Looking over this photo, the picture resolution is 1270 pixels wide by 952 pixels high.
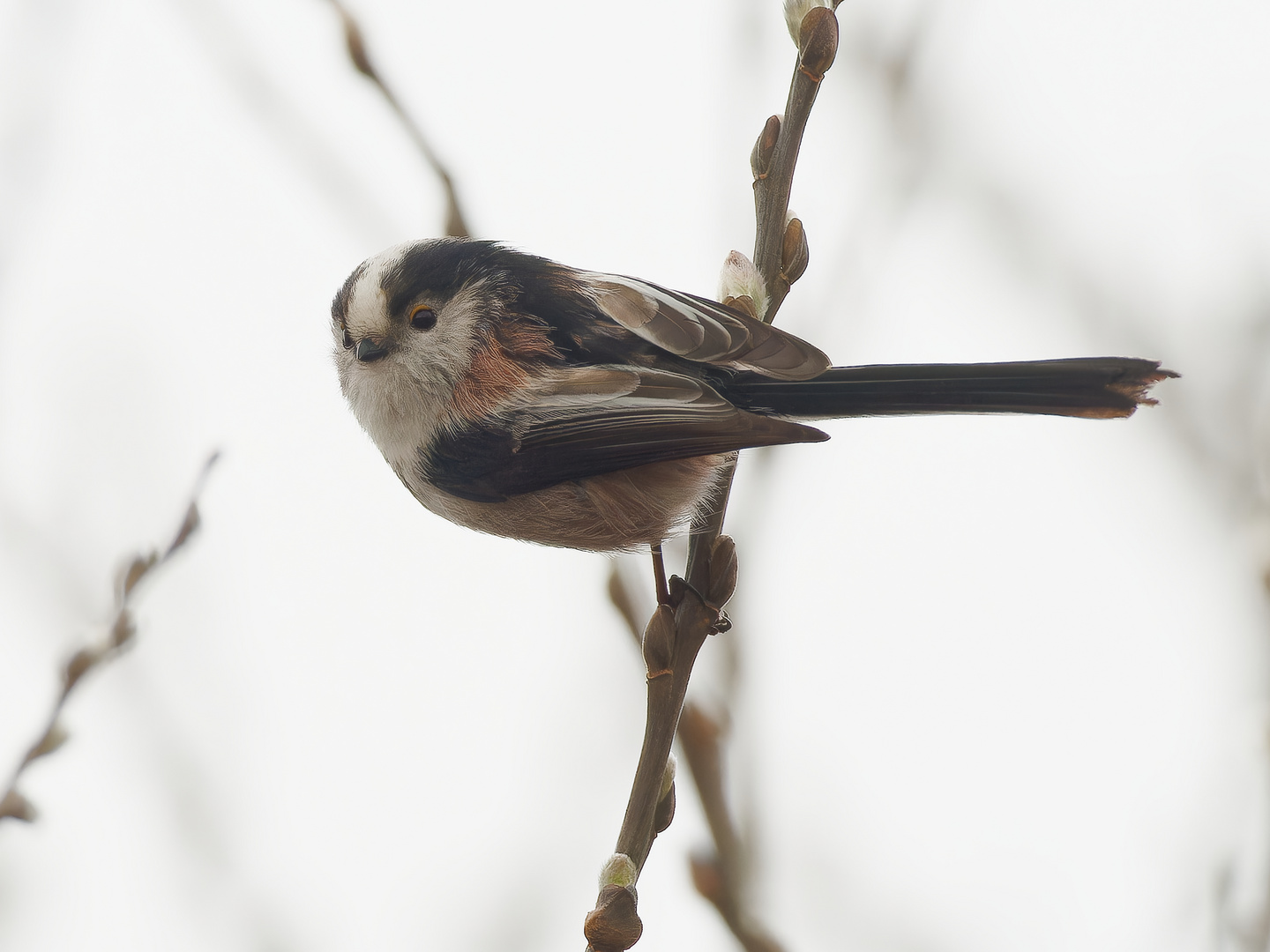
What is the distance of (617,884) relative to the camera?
1.48 metres

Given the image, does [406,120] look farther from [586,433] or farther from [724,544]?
[724,544]

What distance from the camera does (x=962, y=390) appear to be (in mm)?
1931

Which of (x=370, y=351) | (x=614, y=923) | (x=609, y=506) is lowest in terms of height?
(x=614, y=923)

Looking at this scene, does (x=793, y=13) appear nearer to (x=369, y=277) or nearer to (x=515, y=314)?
(x=515, y=314)

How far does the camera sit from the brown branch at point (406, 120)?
182cm

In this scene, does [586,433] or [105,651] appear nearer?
[105,651]

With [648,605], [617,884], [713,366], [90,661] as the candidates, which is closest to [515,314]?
[713,366]

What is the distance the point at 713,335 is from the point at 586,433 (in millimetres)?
319

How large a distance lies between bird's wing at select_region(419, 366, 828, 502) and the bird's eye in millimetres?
257

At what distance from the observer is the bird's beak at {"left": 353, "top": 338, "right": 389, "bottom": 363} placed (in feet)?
7.61

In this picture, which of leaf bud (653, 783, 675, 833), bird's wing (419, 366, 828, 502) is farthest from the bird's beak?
leaf bud (653, 783, 675, 833)

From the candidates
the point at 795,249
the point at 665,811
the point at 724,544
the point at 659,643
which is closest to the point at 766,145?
the point at 795,249

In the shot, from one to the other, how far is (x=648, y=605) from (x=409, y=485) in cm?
68

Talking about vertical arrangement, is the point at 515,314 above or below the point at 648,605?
above
